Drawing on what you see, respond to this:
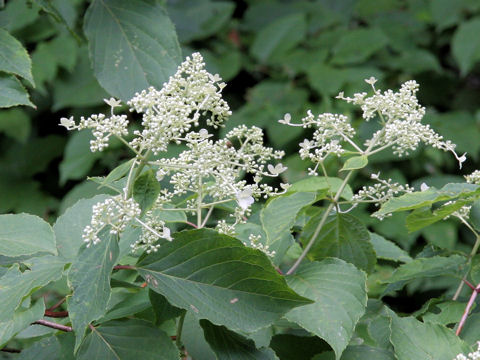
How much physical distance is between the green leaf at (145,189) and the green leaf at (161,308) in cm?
18

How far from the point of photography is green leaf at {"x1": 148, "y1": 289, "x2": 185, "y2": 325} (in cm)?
95

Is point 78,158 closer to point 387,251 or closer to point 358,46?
point 358,46

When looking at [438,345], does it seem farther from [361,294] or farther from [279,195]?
[279,195]

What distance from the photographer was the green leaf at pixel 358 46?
3.41 metres

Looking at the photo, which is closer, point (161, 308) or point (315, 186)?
point (161, 308)

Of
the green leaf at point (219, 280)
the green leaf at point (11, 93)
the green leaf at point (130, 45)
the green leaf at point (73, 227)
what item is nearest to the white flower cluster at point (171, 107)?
the green leaf at point (219, 280)

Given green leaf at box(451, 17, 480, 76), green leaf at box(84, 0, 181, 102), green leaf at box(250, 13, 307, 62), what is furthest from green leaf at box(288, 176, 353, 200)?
green leaf at box(451, 17, 480, 76)

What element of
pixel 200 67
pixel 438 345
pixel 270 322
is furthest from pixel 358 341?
pixel 200 67

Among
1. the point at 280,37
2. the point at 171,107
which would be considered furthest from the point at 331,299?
the point at 280,37

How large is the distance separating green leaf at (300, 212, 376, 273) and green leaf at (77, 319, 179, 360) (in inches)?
13.2

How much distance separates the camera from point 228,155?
3.08 feet

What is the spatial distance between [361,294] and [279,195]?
0.65 ft

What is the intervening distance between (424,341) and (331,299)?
0.15m

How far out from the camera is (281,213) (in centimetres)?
98
